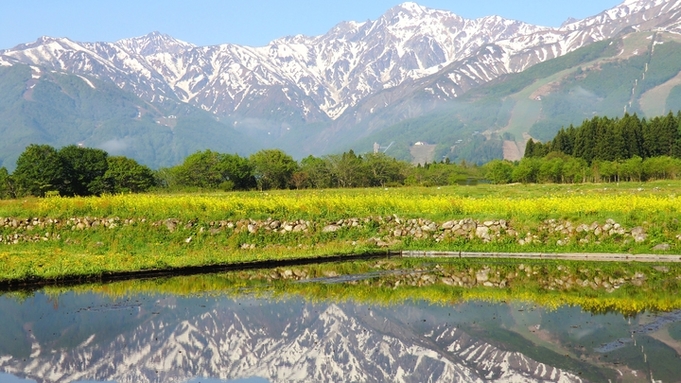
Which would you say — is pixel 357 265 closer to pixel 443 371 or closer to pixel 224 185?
pixel 443 371

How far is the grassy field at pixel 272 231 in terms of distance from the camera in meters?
32.8

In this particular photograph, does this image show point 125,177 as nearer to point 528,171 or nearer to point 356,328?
point 528,171

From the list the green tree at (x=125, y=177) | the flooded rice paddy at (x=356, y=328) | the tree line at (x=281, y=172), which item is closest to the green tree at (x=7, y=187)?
the green tree at (x=125, y=177)

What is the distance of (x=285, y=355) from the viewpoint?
17.8 metres

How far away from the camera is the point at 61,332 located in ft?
65.1

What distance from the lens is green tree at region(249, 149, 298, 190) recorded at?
122m

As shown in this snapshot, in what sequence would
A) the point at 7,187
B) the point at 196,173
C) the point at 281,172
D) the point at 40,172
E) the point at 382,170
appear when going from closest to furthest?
the point at 40,172
the point at 7,187
the point at 196,173
the point at 281,172
the point at 382,170

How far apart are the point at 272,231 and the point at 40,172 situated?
62425 mm

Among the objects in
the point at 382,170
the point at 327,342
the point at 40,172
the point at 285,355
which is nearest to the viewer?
the point at 285,355

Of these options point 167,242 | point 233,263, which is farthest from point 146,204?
point 233,263

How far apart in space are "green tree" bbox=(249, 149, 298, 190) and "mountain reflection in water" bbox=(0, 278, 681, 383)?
9426cm

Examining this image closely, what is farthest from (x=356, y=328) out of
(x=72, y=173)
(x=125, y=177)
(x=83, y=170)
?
(x=125, y=177)

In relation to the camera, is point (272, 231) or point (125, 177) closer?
point (272, 231)

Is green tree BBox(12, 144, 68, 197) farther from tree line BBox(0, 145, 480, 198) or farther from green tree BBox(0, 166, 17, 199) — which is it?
green tree BBox(0, 166, 17, 199)
